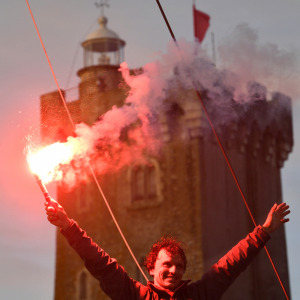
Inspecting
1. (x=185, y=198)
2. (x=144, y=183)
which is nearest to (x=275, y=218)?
(x=185, y=198)

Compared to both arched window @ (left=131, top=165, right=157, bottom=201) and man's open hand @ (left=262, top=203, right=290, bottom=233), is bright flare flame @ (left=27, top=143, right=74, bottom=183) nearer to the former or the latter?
man's open hand @ (left=262, top=203, right=290, bottom=233)

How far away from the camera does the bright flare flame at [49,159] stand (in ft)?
20.8

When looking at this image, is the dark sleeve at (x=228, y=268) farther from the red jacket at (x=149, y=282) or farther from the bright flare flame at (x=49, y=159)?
the bright flare flame at (x=49, y=159)

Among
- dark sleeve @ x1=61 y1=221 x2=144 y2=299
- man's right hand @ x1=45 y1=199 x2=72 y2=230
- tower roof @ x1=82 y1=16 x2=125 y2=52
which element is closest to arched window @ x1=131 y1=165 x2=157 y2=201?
tower roof @ x1=82 y1=16 x2=125 y2=52

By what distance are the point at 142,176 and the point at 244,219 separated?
14.2ft

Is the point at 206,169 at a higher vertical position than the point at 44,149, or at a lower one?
higher

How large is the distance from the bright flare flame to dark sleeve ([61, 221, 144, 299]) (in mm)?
577

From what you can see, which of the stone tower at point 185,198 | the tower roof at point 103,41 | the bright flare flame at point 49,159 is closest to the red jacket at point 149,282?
the bright flare flame at point 49,159

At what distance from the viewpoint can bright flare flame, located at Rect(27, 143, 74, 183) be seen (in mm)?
6339

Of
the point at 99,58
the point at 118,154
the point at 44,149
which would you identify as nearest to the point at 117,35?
the point at 99,58

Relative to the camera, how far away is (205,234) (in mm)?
28656

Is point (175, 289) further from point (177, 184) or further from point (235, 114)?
point (235, 114)

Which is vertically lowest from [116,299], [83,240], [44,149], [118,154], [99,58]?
[116,299]

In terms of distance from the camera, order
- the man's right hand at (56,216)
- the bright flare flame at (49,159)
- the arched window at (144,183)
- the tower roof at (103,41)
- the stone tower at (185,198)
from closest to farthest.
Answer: the man's right hand at (56,216) < the bright flare flame at (49,159) < the stone tower at (185,198) < the arched window at (144,183) < the tower roof at (103,41)
